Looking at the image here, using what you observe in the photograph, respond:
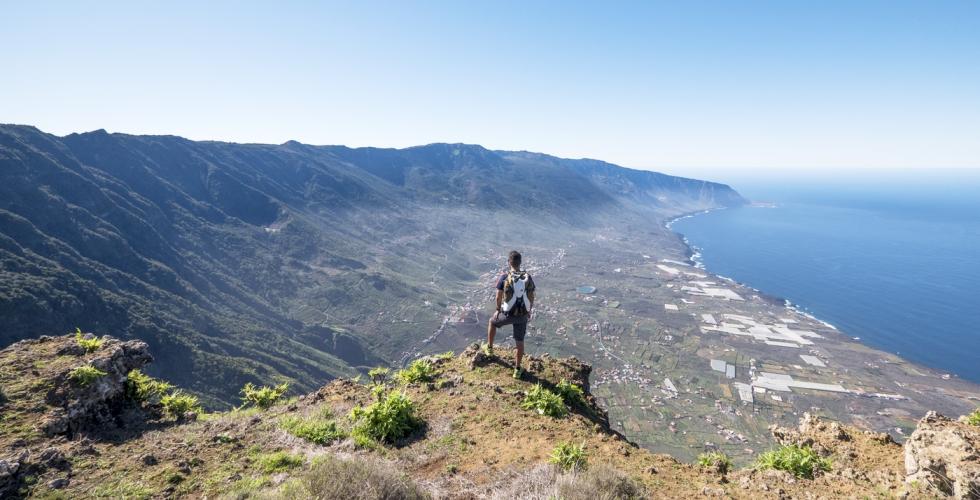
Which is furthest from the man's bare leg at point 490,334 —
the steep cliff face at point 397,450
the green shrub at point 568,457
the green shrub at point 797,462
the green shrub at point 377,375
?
the green shrub at point 797,462

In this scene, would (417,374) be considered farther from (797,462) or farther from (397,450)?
(797,462)

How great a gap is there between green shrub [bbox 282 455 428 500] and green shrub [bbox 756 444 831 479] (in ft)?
24.6

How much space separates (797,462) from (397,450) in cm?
874

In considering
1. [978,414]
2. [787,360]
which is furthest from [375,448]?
[787,360]


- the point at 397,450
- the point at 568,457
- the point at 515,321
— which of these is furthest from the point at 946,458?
the point at 397,450

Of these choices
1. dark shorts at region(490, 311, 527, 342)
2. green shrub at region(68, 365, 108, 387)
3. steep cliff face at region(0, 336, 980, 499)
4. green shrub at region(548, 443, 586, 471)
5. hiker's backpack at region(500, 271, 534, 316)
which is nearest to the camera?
steep cliff face at region(0, 336, 980, 499)

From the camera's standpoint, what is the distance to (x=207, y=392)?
92250 millimetres

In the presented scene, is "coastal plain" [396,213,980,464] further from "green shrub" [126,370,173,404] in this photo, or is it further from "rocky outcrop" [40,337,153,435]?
"rocky outcrop" [40,337,153,435]

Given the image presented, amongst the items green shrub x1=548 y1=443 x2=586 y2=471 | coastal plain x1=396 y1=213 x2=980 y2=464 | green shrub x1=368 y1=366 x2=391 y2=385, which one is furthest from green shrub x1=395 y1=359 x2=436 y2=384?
coastal plain x1=396 y1=213 x2=980 y2=464

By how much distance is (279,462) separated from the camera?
818 cm

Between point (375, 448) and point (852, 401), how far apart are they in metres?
124

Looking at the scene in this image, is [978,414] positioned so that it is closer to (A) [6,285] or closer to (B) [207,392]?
(B) [207,392]

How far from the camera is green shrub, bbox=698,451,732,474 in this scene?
8539 millimetres

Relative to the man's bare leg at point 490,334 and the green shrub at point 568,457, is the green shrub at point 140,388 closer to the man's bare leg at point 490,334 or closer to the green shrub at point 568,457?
the man's bare leg at point 490,334
